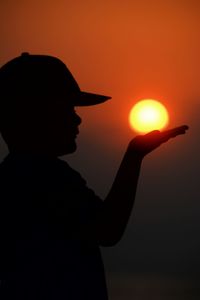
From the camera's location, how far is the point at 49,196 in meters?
1.14

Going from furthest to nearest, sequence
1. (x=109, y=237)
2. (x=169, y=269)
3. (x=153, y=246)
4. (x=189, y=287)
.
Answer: (x=189, y=287) < (x=169, y=269) < (x=153, y=246) < (x=109, y=237)

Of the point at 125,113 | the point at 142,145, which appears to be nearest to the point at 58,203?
the point at 142,145

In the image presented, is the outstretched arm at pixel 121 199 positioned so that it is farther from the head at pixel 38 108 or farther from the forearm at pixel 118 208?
the head at pixel 38 108

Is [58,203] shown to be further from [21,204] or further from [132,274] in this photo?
[132,274]

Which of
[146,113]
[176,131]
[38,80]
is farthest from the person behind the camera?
[146,113]

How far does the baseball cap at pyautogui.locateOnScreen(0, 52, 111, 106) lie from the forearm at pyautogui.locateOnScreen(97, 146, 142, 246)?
22 cm

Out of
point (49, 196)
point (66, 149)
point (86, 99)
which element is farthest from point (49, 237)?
point (86, 99)

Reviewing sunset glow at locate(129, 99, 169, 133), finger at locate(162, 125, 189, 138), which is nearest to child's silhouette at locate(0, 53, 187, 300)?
finger at locate(162, 125, 189, 138)

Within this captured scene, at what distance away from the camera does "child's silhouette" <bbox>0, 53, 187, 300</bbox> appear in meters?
1.12

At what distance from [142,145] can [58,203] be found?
0.18 meters

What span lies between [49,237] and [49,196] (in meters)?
0.08

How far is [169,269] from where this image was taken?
22.2 meters

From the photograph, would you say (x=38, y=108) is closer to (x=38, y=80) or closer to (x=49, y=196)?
(x=38, y=80)

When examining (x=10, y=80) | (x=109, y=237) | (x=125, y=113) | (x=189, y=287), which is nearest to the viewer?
(x=109, y=237)
